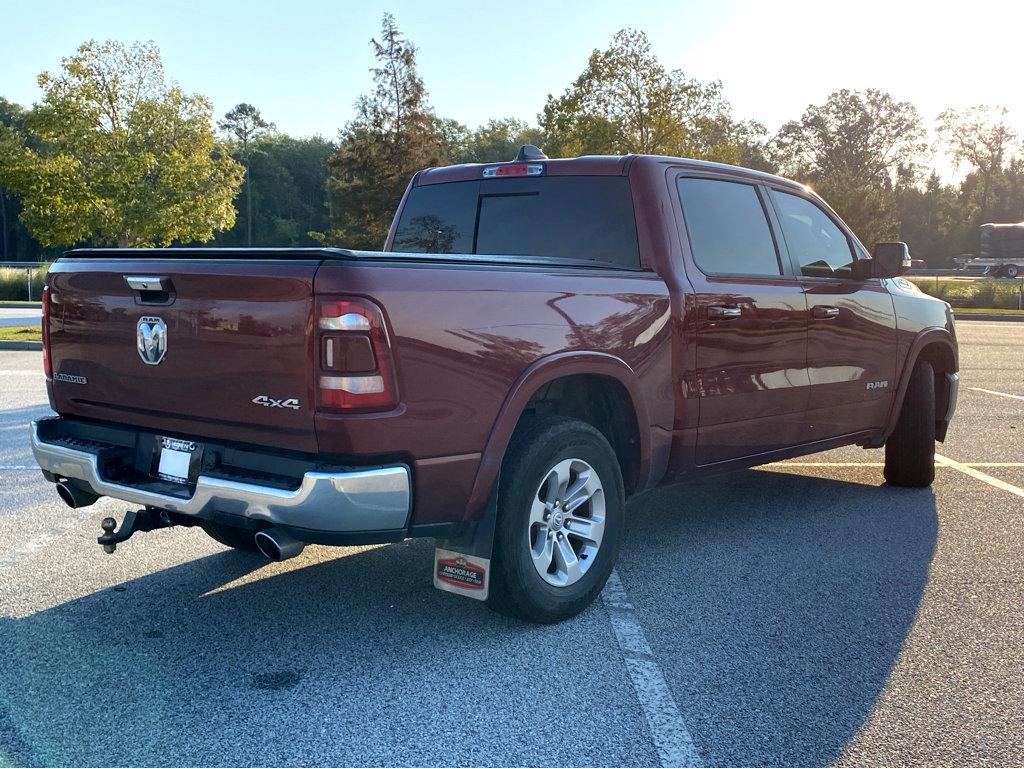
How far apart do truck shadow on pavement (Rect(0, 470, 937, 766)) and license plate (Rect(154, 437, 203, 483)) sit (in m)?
0.66

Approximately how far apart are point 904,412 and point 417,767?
485cm

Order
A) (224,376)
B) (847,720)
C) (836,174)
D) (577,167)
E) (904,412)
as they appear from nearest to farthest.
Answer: (847,720) < (224,376) < (577,167) < (904,412) < (836,174)

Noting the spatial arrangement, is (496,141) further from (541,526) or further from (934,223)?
(541,526)

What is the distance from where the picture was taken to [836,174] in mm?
52844

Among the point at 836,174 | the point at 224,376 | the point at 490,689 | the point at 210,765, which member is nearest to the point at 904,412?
the point at 490,689

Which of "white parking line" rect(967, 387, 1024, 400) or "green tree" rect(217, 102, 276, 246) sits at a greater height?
"green tree" rect(217, 102, 276, 246)

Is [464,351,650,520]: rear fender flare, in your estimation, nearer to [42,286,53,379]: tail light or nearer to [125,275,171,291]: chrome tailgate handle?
[125,275,171,291]: chrome tailgate handle

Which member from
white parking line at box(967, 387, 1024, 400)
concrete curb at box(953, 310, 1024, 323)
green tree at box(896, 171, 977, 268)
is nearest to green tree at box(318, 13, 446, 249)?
concrete curb at box(953, 310, 1024, 323)

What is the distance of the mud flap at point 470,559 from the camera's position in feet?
12.4

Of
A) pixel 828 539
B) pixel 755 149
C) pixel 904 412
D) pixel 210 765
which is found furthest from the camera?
pixel 755 149

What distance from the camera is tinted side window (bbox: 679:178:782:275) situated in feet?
16.2

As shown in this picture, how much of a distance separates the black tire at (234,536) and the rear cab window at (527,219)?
1.79 m

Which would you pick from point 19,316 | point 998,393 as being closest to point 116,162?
point 19,316

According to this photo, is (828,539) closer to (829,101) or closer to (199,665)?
(199,665)
